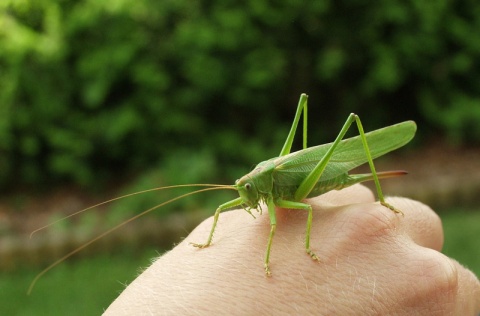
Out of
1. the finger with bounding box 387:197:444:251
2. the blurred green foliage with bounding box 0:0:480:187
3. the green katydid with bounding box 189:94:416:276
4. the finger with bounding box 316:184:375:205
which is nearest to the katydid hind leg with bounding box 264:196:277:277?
the green katydid with bounding box 189:94:416:276

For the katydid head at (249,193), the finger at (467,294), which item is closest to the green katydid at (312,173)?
the katydid head at (249,193)

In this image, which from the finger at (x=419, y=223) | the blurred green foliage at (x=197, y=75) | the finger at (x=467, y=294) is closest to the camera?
the finger at (x=467, y=294)

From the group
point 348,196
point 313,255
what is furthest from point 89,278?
point 313,255

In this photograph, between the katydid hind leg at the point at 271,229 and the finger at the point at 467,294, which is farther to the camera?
the finger at the point at 467,294

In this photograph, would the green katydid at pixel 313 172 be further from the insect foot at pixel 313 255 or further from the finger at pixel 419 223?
the insect foot at pixel 313 255

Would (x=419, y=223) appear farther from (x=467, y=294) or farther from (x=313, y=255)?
(x=313, y=255)

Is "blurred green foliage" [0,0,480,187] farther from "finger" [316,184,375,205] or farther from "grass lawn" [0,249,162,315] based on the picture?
"finger" [316,184,375,205]
